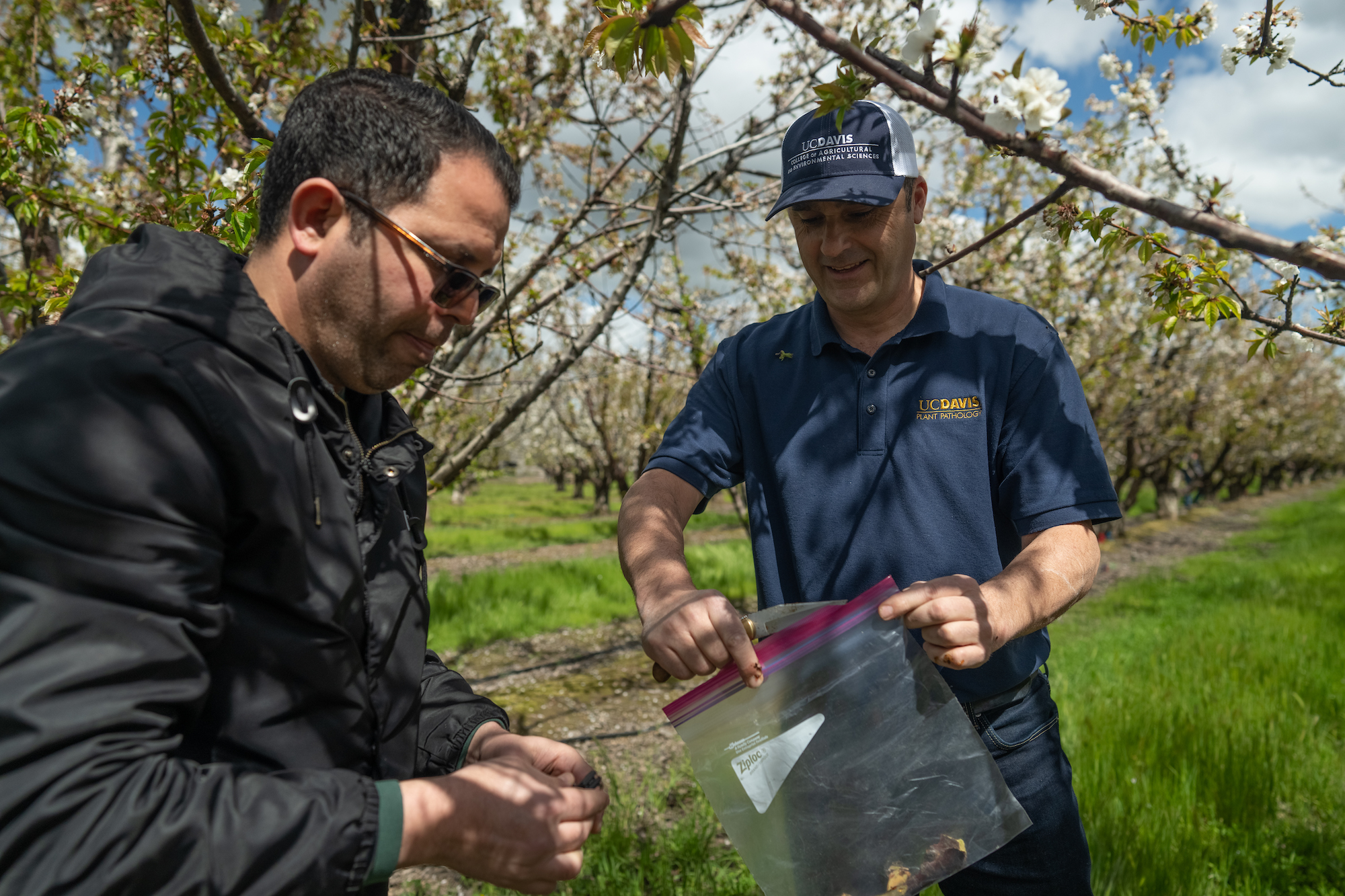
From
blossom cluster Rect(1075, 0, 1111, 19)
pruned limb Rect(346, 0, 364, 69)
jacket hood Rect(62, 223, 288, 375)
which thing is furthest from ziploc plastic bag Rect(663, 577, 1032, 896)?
pruned limb Rect(346, 0, 364, 69)

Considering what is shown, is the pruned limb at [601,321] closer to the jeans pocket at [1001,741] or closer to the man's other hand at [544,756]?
the man's other hand at [544,756]

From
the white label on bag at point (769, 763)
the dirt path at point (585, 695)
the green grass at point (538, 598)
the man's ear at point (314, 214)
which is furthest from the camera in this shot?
the green grass at point (538, 598)

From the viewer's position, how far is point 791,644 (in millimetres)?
1469

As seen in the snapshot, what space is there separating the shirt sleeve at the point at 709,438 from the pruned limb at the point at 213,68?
5.20ft

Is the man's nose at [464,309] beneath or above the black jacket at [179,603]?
above

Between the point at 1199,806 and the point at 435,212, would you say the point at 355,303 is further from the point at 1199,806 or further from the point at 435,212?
the point at 1199,806

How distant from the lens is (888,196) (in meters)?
1.87

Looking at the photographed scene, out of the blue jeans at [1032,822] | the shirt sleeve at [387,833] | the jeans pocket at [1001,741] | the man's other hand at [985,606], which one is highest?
the man's other hand at [985,606]

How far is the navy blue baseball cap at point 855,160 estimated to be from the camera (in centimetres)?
187

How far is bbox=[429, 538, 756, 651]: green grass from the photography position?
7.41 metres

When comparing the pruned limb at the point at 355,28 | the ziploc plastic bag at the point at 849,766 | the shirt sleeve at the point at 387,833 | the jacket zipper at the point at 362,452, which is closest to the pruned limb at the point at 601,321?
the pruned limb at the point at 355,28

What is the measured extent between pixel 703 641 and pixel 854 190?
119 centimetres

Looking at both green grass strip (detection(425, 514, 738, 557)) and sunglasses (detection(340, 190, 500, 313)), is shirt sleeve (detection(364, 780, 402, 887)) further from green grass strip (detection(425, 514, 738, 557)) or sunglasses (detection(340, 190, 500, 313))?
green grass strip (detection(425, 514, 738, 557))

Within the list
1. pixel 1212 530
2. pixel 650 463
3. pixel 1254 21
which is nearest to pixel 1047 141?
pixel 650 463
